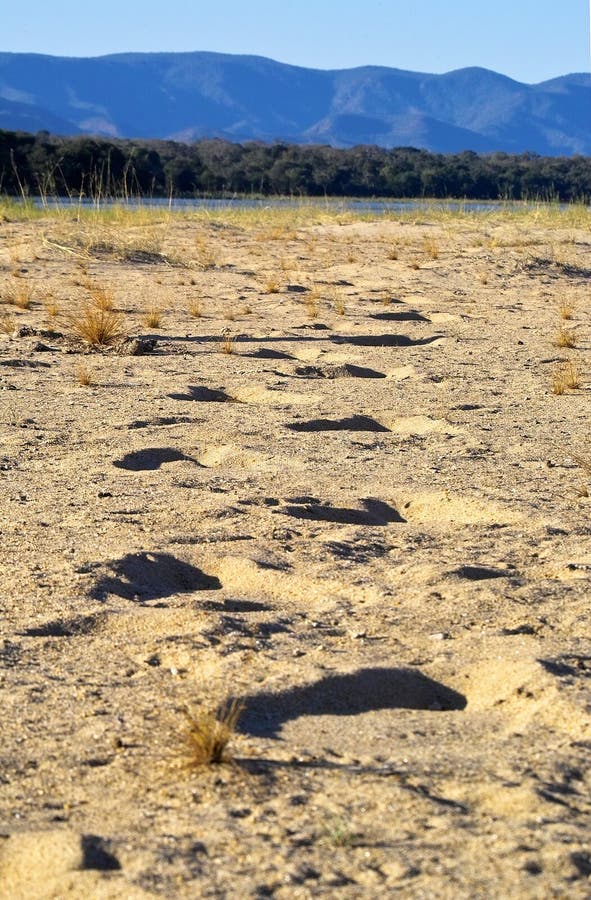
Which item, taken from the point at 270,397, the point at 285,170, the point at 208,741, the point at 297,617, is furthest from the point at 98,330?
the point at 285,170

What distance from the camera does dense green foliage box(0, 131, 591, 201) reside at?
21.1 m

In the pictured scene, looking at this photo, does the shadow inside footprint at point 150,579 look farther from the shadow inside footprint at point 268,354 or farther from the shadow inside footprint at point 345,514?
the shadow inside footprint at point 268,354

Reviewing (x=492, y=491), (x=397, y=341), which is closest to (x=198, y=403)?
(x=492, y=491)

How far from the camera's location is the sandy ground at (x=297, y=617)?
5.70ft

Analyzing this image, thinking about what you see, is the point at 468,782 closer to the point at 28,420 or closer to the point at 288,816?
the point at 288,816

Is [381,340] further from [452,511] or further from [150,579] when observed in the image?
[150,579]

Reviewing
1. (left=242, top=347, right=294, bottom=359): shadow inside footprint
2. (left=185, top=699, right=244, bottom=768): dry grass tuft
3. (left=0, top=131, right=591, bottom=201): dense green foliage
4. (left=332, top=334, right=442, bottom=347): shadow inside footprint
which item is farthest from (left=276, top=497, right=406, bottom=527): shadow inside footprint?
(left=0, top=131, right=591, bottom=201): dense green foliage

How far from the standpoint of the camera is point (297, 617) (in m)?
2.76

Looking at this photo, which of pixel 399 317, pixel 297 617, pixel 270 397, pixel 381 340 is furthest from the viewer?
pixel 399 317

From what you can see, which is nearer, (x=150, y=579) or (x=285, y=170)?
(x=150, y=579)

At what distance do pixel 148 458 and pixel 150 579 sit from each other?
1.25 meters

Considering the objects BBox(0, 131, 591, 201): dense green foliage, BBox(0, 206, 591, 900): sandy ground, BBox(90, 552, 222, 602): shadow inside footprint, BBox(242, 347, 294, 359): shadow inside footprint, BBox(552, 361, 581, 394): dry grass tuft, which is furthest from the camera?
BBox(0, 131, 591, 201): dense green foliage

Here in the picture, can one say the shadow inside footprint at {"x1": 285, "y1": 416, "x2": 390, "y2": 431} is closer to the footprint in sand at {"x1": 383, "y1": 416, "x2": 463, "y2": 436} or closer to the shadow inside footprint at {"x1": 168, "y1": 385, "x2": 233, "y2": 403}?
the footprint in sand at {"x1": 383, "y1": 416, "x2": 463, "y2": 436}

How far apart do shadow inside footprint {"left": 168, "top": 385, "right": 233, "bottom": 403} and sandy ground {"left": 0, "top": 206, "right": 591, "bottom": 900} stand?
1cm
